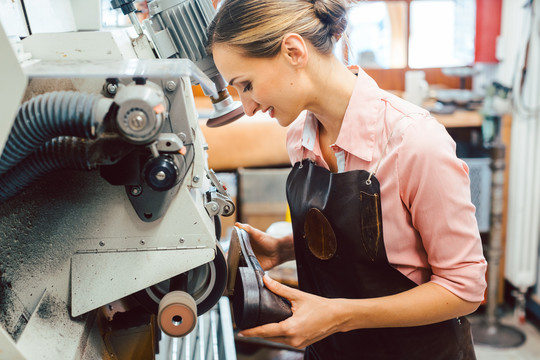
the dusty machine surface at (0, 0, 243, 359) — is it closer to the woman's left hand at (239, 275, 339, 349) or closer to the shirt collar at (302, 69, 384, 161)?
the woman's left hand at (239, 275, 339, 349)

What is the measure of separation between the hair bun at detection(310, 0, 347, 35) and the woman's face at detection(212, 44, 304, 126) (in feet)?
0.44

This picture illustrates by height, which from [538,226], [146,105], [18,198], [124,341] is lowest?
[538,226]

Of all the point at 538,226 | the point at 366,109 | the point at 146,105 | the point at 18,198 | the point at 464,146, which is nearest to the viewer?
the point at 146,105

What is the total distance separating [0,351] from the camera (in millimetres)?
679

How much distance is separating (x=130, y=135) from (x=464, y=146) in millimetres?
2905

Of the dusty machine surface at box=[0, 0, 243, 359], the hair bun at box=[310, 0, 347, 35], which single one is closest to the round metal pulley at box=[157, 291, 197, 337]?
the dusty machine surface at box=[0, 0, 243, 359]

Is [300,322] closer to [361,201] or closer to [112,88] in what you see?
[361,201]

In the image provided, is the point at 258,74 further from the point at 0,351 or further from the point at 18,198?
the point at 0,351

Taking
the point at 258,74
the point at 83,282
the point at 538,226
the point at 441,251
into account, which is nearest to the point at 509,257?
the point at 538,226

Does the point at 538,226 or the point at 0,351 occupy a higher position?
the point at 0,351

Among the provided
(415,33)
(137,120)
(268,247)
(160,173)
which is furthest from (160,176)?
(415,33)

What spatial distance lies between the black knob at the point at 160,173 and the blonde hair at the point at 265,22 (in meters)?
0.37

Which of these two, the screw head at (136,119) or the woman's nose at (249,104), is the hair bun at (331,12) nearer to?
the woman's nose at (249,104)

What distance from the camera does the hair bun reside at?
41.7 inches
